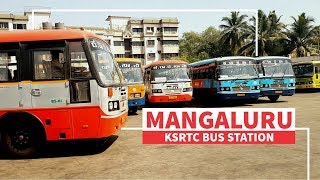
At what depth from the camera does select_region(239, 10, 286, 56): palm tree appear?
156ft

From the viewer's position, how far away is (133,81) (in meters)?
15.5

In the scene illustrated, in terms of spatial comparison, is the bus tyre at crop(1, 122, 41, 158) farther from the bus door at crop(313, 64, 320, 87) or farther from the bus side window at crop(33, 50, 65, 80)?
the bus door at crop(313, 64, 320, 87)

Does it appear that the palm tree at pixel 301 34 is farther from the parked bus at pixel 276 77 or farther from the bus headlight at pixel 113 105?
the bus headlight at pixel 113 105

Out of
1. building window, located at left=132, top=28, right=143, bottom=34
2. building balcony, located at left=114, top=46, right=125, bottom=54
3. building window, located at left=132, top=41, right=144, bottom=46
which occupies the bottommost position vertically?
building balcony, located at left=114, top=46, right=125, bottom=54

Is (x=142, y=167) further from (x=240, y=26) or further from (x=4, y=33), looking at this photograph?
(x=240, y=26)

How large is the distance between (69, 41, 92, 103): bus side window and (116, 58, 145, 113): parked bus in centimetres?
768

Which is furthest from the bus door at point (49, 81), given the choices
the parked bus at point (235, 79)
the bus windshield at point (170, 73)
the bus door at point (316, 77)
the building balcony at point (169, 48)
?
the building balcony at point (169, 48)

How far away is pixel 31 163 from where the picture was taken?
721 centimetres

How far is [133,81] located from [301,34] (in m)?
39.7

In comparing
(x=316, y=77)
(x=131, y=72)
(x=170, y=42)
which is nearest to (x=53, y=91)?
(x=131, y=72)

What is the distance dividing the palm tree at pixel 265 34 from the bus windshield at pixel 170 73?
32.3 metres

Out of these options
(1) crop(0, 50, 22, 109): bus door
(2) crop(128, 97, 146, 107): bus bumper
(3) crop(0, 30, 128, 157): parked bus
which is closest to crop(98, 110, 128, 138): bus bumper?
(3) crop(0, 30, 128, 157): parked bus

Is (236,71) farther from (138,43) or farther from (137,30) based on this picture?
(137,30)

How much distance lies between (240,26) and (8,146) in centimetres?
4978
